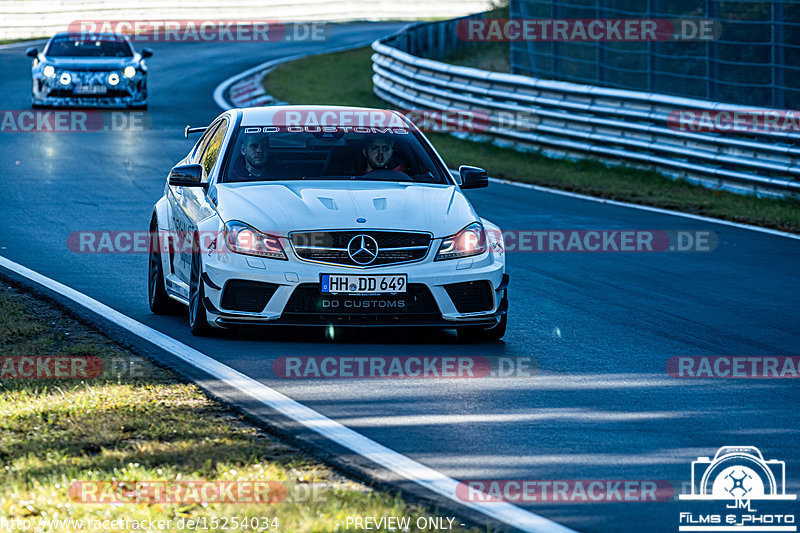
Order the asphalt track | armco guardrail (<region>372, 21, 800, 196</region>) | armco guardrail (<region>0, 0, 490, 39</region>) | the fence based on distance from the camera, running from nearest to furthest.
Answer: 1. the asphalt track
2. armco guardrail (<region>372, 21, 800, 196</region>)
3. the fence
4. armco guardrail (<region>0, 0, 490, 39</region>)

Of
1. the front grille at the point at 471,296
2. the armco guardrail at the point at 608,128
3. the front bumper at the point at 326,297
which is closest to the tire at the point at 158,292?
the front bumper at the point at 326,297

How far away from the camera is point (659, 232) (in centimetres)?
1424

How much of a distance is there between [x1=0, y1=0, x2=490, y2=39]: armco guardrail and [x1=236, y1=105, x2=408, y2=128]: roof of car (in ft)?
122

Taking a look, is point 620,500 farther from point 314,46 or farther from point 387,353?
point 314,46

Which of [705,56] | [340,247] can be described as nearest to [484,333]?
[340,247]

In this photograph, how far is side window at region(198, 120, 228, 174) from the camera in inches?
388

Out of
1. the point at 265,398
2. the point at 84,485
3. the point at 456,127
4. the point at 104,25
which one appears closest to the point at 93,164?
the point at 456,127

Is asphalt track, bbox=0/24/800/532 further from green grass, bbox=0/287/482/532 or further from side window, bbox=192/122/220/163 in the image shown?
side window, bbox=192/122/220/163

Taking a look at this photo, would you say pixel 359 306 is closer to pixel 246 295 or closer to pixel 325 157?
pixel 246 295

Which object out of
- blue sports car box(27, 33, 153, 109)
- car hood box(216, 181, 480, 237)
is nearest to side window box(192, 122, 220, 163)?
car hood box(216, 181, 480, 237)

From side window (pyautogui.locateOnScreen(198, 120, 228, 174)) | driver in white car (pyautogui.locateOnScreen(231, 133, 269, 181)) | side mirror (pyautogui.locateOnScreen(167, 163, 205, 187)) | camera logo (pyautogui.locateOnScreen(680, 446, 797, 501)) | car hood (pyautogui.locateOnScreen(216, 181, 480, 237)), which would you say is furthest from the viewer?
side window (pyautogui.locateOnScreen(198, 120, 228, 174))

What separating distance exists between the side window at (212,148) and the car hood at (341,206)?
0.59 metres

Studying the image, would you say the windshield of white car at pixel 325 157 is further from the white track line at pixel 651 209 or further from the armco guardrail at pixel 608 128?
the armco guardrail at pixel 608 128

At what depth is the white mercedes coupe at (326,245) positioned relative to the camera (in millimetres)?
8547
